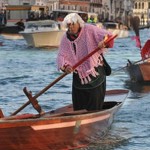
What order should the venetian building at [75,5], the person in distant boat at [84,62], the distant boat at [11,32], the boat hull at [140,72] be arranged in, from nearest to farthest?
the person in distant boat at [84,62] → the boat hull at [140,72] → the distant boat at [11,32] → the venetian building at [75,5]

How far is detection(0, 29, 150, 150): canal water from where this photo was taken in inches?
372

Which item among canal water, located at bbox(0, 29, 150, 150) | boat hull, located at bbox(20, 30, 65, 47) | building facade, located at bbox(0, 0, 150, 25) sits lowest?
building facade, located at bbox(0, 0, 150, 25)

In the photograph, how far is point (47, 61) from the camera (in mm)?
25328

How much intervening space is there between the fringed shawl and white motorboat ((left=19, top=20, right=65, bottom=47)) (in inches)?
963

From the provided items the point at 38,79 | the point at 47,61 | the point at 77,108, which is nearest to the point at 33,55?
the point at 47,61

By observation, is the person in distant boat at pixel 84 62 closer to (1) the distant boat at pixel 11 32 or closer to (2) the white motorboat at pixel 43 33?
(2) the white motorboat at pixel 43 33

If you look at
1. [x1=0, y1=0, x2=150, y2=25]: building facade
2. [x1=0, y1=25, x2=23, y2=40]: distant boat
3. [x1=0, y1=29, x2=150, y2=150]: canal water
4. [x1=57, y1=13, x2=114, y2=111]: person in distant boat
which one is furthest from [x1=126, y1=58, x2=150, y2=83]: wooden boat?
[x1=0, y1=0, x2=150, y2=25]: building facade

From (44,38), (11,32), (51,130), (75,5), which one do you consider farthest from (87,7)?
(51,130)

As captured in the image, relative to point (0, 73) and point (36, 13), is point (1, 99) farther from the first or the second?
point (36, 13)

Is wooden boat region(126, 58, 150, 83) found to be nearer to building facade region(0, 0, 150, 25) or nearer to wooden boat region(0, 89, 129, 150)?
wooden boat region(0, 89, 129, 150)

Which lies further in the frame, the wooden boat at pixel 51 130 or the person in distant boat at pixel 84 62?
the person in distant boat at pixel 84 62

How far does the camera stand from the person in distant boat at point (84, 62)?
8531 mm

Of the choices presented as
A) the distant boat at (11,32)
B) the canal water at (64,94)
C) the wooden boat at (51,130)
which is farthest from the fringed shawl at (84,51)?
the distant boat at (11,32)

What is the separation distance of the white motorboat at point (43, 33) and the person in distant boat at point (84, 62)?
24.3m
